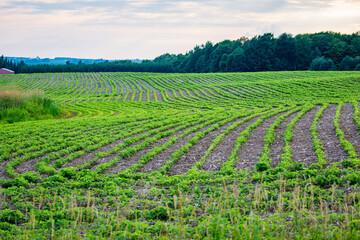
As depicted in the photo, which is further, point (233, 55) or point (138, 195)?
point (233, 55)

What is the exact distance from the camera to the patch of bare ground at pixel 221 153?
12.0 metres

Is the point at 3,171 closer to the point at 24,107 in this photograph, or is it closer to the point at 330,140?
the point at 330,140

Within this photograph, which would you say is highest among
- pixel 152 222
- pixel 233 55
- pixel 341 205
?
pixel 233 55

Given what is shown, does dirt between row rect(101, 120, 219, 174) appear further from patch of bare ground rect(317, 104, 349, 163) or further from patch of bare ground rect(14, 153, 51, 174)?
patch of bare ground rect(317, 104, 349, 163)

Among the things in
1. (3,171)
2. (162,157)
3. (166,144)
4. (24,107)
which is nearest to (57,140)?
(3,171)

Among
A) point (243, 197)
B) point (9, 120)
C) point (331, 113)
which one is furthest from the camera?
point (9, 120)

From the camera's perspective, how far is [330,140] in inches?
557

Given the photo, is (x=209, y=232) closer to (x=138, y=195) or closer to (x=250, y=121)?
(x=138, y=195)

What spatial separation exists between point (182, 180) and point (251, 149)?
16.3 ft

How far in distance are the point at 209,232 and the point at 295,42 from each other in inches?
3882

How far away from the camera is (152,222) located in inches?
296

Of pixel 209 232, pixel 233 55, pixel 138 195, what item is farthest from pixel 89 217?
pixel 233 55

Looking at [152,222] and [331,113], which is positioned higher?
[331,113]

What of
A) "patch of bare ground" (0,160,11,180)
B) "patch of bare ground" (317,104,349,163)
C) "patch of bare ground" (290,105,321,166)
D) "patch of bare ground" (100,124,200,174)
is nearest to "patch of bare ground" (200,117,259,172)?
"patch of bare ground" (290,105,321,166)
